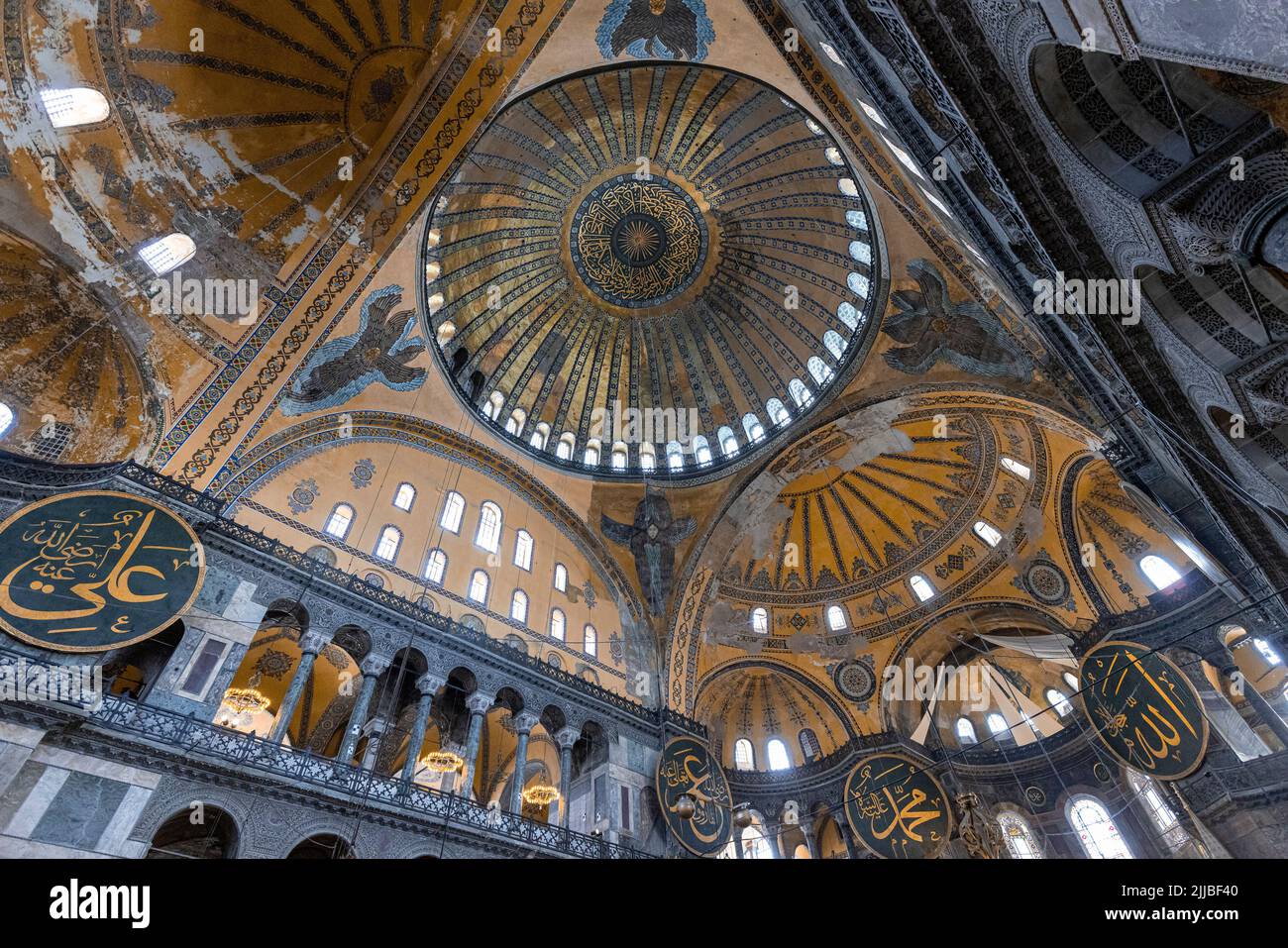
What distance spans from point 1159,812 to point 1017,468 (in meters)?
7.94

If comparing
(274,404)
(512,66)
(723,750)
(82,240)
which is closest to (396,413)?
(274,404)

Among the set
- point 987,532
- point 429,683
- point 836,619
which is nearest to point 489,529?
point 429,683

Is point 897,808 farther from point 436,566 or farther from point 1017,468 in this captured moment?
point 436,566

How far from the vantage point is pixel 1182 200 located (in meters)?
4.90

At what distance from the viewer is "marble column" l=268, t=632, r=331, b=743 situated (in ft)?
28.1

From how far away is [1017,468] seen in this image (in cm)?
1372

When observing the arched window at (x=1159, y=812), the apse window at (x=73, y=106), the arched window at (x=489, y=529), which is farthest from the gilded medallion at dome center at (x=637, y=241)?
the arched window at (x=1159, y=812)

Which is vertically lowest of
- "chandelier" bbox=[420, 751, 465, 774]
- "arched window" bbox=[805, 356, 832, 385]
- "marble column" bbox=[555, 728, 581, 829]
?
"chandelier" bbox=[420, 751, 465, 774]

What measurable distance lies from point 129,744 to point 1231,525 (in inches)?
550

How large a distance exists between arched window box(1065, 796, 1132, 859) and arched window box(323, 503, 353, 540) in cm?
1711

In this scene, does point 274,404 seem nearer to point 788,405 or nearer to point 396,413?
point 396,413

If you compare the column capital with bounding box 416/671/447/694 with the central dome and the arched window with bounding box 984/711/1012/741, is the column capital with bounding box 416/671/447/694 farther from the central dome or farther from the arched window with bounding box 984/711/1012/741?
the arched window with bounding box 984/711/1012/741

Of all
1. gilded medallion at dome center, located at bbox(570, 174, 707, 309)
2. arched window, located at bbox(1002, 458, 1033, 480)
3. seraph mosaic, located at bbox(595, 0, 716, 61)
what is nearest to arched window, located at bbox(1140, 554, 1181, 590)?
arched window, located at bbox(1002, 458, 1033, 480)

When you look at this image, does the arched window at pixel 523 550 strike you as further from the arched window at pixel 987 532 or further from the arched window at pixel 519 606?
the arched window at pixel 987 532
